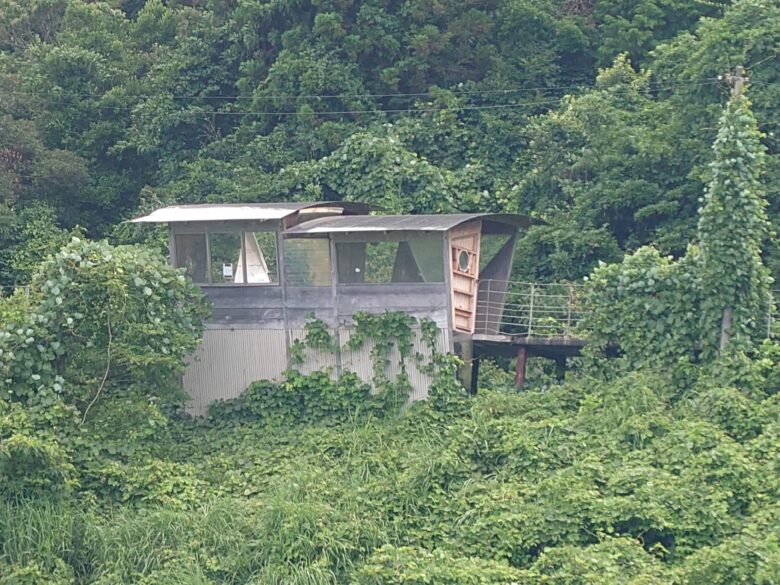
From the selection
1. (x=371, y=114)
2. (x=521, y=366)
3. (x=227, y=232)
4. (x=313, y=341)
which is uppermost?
(x=371, y=114)

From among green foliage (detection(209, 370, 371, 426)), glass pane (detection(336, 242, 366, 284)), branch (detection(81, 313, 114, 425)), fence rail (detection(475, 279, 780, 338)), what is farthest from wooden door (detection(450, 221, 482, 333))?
branch (detection(81, 313, 114, 425))

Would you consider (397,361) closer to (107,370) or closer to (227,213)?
(227,213)

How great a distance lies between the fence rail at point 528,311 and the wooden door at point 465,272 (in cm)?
37

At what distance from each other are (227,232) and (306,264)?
124 cm

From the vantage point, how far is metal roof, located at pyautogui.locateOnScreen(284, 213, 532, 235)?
17.5m

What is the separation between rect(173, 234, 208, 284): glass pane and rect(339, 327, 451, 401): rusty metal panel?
2257mm

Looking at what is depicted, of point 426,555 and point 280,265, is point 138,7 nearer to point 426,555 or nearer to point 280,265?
point 280,265

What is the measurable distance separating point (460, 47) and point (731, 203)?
12199mm

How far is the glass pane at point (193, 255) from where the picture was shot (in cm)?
1825

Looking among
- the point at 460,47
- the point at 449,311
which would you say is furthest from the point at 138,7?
the point at 449,311

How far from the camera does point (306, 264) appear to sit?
18.1 m

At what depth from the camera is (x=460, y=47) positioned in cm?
2731

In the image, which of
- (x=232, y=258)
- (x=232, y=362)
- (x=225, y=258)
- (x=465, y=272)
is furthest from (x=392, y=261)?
(x=232, y=362)

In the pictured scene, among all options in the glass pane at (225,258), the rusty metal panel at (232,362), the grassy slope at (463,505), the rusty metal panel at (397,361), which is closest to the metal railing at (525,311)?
the rusty metal panel at (397,361)
